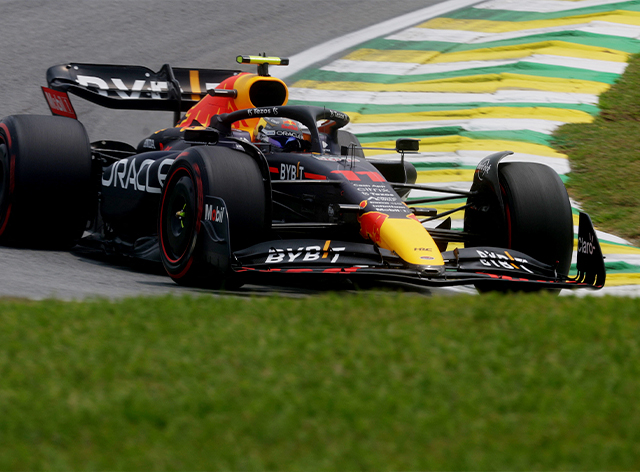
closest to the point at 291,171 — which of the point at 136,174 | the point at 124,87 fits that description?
the point at 136,174

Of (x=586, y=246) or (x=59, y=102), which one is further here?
(x=59, y=102)

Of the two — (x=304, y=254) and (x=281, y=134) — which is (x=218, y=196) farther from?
(x=281, y=134)

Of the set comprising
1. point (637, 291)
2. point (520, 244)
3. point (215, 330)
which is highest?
point (215, 330)

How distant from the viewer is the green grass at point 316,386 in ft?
9.41

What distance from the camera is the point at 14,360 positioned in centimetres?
375

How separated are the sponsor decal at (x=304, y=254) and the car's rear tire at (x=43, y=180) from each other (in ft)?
8.30

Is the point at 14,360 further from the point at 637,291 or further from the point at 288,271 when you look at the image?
the point at 637,291

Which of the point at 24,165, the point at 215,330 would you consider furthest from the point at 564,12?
the point at 215,330

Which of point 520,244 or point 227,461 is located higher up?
point 227,461

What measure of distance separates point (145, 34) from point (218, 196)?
9.79 m

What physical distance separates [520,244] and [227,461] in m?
4.33

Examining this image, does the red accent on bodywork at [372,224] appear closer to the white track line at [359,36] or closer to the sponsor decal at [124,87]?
the sponsor decal at [124,87]

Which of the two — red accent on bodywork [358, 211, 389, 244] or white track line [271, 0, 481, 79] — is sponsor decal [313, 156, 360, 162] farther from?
white track line [271, 0, 481, 79]

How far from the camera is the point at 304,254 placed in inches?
234
